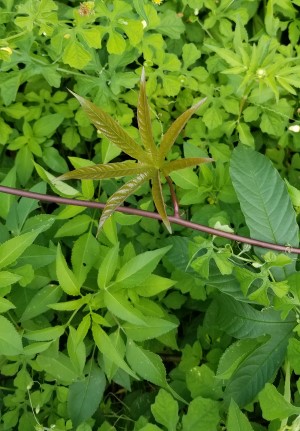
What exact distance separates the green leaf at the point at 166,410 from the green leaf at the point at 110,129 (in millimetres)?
889

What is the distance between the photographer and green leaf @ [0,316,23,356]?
1.54 m

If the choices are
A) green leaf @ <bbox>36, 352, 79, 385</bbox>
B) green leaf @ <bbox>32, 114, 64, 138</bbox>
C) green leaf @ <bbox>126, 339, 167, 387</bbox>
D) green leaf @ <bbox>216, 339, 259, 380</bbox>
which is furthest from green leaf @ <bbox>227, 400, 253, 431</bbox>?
green leaf @ <bbox>32, 114, 64, 138</bbox>

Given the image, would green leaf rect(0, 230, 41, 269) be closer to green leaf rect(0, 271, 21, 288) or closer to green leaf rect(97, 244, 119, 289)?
green leaf rect(0, 271, 21, 288)

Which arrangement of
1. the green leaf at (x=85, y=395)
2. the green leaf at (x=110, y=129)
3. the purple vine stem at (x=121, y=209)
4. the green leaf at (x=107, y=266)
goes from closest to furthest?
the green leaf at (x=110, y=129)
the purple vine stem at (x=121, y=209)
the green leaf at (x=107, y=266)
the green leaf at (x=85, y=395)

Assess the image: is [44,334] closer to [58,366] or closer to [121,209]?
[58,366]

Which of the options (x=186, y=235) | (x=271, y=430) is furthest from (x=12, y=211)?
(x=271, y=430)

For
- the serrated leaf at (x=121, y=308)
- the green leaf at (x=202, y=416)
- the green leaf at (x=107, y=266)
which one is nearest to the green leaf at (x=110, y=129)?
the green leaf at (x=107, y=266)

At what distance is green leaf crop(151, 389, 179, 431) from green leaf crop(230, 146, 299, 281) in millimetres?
576

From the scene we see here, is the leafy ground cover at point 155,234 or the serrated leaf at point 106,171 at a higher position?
the serrated leaf at point 106,171

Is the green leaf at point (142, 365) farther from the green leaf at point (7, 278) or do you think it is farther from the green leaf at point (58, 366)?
the green leaf at point (7, 278)

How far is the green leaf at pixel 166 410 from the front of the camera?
1780 millimetres

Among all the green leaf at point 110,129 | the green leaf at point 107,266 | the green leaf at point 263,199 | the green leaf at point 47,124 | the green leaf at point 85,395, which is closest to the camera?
the green leaf at point 110,129

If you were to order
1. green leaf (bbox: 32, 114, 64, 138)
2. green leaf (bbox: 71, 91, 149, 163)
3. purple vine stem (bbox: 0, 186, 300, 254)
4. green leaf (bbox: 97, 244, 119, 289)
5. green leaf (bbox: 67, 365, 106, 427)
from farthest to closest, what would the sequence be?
green leaf (bbox: 32, 114, 64, 138) < green leaf (bbox: 67, 365, 106, 427) < green leaf (bbox: 97, 244, 119, 289) < purple vine stem (bbox: 0, 186, 300, 254) < green leaf (bbox: 71, 91, 149, 163)

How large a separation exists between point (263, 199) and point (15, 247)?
822 mm
